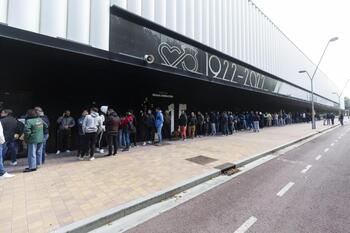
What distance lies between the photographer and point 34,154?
6.62 meters

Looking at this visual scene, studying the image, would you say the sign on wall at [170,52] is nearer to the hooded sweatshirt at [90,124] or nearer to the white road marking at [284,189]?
the hooded sweatshirt at [90,124]

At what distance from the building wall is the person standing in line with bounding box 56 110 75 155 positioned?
3090mm

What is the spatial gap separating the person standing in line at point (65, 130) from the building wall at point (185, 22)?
10.1 ft

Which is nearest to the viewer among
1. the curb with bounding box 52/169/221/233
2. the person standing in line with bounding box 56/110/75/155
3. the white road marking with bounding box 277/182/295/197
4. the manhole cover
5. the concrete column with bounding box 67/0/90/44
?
the curb with bounding box 52/169/221/233

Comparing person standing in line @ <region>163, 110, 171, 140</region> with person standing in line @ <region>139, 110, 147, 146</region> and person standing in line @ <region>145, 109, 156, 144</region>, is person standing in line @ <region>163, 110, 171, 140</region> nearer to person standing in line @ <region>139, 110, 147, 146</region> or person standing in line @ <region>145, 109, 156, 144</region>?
person standing in line @ <region>139, 110, 147, 146</region>

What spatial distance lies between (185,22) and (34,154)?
10.4 m

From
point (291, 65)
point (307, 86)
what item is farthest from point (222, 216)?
point (307, 86)

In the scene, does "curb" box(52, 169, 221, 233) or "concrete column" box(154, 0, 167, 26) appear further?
"concrete column" box(154, 0, 167, 26)

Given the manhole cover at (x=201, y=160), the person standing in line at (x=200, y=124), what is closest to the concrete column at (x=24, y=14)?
the manhole cover at (x=201, y=160)

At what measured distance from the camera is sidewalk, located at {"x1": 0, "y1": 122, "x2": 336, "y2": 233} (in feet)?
12.6

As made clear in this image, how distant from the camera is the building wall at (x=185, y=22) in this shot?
24.5 feet

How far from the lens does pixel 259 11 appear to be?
2331 centimetres

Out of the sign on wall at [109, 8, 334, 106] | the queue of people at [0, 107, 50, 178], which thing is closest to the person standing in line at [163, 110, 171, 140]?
the sign on wall at [109, 8, 334, 106]

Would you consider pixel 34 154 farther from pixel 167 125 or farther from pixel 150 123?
pixel 167 125
